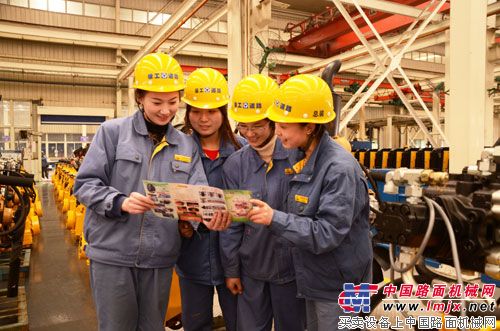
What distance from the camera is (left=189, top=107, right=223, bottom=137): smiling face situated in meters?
2.07

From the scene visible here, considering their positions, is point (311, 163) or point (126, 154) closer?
point (311, 163)

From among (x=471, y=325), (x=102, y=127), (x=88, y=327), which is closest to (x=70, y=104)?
(x=88, y=327)

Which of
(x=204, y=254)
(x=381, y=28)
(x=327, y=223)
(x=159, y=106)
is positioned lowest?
(x=204, y=254)

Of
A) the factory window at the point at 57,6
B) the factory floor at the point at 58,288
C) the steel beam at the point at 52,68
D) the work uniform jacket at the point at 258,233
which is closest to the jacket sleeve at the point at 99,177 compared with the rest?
the work uniform jacket at the point at 258,233

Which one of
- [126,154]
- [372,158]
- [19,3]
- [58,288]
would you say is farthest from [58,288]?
[19,3]

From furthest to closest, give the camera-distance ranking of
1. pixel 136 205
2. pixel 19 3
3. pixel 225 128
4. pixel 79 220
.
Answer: pixel 19 3 < pixel 79 220 < pixel 225 128 < pixel 136 205

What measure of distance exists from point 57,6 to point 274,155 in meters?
14.8

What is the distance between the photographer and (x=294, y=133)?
1.62 metres

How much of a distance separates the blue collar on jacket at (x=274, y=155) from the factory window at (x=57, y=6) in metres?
14.6

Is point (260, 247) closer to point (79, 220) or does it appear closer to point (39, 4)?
point (79, 220)

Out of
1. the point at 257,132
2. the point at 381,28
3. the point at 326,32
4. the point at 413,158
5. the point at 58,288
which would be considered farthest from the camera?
the point at 326,32

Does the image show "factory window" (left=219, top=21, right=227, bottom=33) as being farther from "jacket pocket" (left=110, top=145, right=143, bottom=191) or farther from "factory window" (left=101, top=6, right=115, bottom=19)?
"jacket pocket" (left=110, top=145, right=143, bottom=191)

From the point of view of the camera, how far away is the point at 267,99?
2078 millimetres

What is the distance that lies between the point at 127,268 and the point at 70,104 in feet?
49.5
